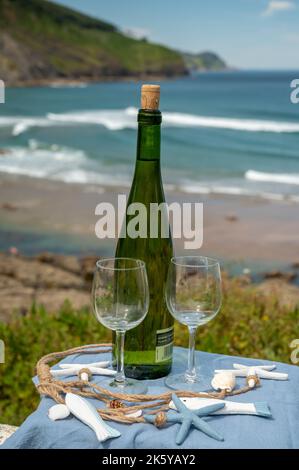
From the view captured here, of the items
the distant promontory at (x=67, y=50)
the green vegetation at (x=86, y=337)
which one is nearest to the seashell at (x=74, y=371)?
the green vegetation at (x=86, y=337)

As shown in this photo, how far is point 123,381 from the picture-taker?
208cm

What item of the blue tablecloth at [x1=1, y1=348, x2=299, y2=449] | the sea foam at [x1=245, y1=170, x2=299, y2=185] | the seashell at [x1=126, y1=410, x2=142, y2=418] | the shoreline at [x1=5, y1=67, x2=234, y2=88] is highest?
the shoreline at [x1=5, y1=67, x2=234, y2=88]

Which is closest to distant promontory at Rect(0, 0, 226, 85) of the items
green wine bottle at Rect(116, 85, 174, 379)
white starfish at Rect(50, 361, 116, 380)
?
green wine bottle at Rect(116, 85, 174, 379)

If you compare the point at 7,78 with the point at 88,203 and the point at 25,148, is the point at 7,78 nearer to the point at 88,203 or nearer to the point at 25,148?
the point at 25,148

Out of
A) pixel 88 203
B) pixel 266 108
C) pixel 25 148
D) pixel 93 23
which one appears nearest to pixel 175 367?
pixel 88 203

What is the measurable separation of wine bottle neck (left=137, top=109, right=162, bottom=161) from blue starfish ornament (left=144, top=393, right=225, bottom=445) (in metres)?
0.81

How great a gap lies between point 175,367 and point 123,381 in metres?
0.29

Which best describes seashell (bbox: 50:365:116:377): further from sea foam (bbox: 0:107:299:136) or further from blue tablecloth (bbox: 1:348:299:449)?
sea foam (bbox: 0:107:299:136)

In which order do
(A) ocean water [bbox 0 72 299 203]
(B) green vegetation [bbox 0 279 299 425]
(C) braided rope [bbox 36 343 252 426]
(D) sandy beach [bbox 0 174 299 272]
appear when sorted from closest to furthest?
(C) braided rope [bbox 36 343 252 426] → (B) green vegetation [bbox 0 279 299 425] → (D) sandy beach [bbox 0 174 299 272] → (A) ocean water [bbox 0 72 299 203]

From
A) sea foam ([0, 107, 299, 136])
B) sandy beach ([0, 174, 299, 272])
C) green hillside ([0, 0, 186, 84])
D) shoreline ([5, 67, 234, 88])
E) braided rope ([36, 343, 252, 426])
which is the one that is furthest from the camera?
green hillside ([0, 0, 186, 84])

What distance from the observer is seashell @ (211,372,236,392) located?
2.04m

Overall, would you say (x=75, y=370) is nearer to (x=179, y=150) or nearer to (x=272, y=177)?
(x=272, y=177)

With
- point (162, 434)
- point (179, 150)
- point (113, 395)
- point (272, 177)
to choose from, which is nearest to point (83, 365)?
point (113, 395)

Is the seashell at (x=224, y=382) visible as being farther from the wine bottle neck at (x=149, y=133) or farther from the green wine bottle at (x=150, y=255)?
the wine bottle neck at (x=149, y=133)
